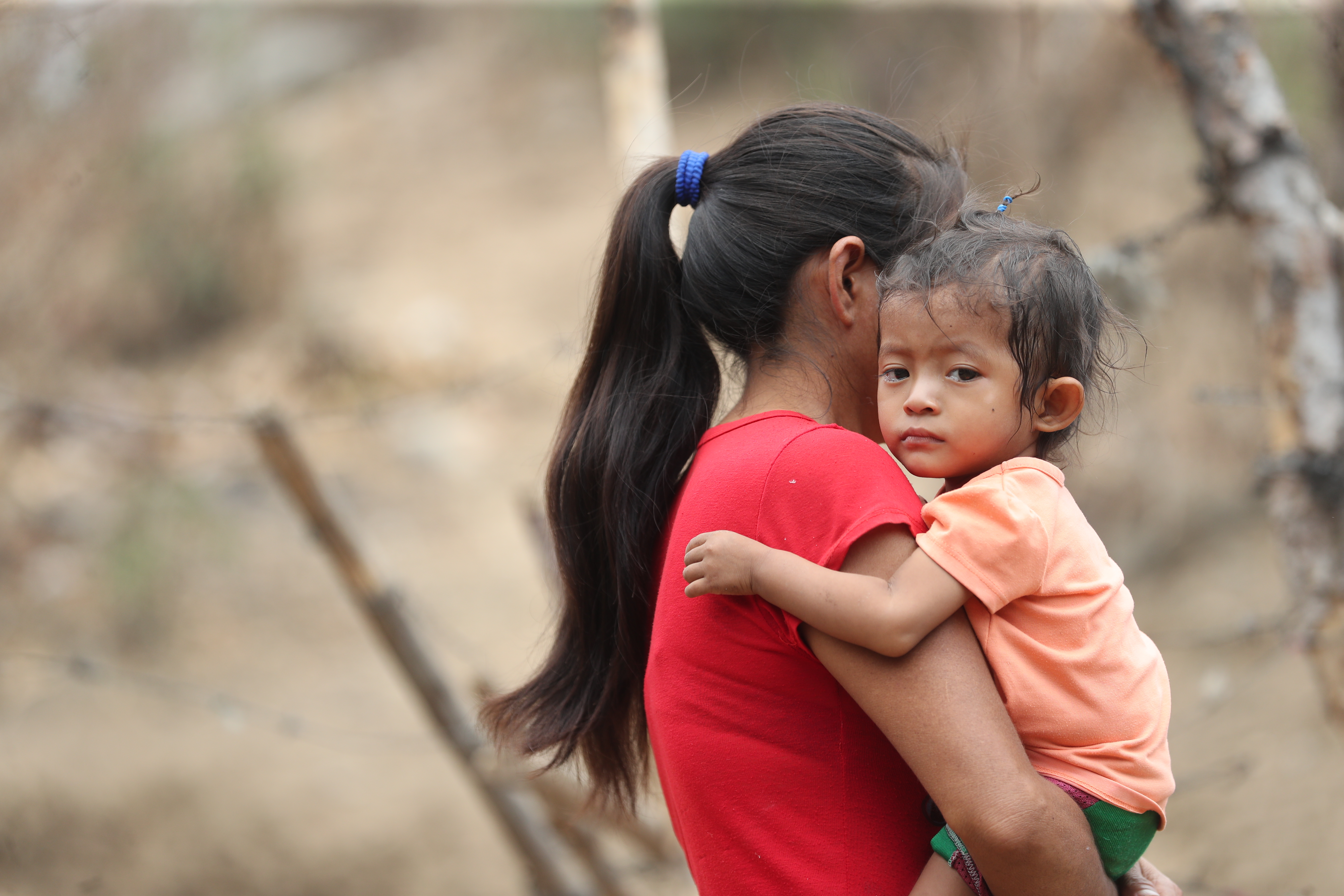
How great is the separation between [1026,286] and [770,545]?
40 centimetres

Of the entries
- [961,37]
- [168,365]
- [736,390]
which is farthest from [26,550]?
[961,37]

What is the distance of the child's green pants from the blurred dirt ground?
0.96 metres

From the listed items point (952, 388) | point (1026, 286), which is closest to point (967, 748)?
point (952, 388)

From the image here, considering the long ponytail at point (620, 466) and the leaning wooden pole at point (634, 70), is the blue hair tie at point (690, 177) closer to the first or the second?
the long ponytail at point (620, 466)

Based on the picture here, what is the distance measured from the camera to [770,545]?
113 centimetres

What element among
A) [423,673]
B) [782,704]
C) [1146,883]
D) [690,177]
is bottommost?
[423,673]

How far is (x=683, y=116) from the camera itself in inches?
491

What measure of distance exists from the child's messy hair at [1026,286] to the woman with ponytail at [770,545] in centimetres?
10

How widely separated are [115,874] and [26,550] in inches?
122

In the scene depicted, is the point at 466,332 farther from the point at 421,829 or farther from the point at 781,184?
the point at 781,184

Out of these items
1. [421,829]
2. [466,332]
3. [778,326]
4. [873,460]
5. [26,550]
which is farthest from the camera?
[466,332]

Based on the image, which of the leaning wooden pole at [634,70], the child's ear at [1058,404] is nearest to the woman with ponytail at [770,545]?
the child's ear at [1058,404]

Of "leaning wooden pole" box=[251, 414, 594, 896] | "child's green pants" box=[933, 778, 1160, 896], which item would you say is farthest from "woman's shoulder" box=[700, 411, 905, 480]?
"leaning wooden pole" box=[251, 414, 594, 896]

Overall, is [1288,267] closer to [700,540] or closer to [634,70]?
[700,540]
